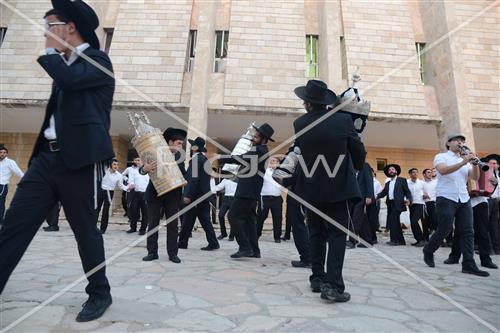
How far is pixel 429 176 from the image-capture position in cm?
883

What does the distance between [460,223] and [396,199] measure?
3566mm

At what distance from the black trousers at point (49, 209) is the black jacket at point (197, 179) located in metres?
3.27

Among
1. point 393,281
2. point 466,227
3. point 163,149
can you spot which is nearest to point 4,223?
point 163,149

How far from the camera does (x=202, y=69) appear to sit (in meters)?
12.1

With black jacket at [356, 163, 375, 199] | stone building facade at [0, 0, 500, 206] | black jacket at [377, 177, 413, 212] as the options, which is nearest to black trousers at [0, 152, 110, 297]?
black jacket at [356, 163, 375, 199]

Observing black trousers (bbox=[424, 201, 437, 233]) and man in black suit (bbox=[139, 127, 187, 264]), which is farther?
black trousers (bbox=[424, 201, 437, 233])

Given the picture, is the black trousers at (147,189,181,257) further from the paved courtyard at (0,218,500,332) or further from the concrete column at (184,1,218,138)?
the concrete column at (184,1,218,138)

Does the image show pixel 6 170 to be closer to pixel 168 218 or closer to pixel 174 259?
pixel 168 218

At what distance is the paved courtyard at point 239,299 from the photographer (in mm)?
2320

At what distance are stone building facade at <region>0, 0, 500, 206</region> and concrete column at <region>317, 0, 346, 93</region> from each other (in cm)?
5

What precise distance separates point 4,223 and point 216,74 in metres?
11.3

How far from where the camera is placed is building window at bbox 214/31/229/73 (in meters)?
13.6

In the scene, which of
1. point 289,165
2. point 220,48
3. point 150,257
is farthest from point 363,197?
point 220,48

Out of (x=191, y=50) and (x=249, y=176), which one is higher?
(x=191, y=50)
